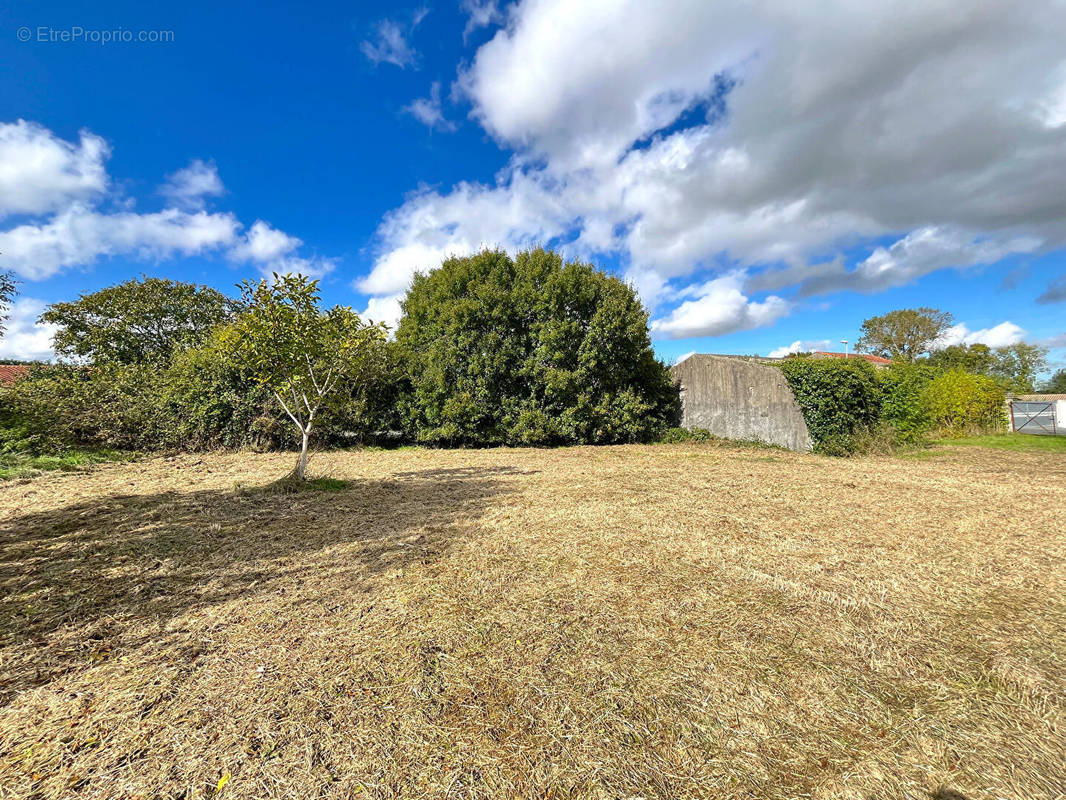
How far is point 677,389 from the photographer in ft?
51.1

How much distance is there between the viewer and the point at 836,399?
36.7 feet

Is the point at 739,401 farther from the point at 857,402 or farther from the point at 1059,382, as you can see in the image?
the point at 1059,382

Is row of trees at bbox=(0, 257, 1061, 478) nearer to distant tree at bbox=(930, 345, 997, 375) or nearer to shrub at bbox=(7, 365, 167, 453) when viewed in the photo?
shrub at bbox=(7, 365, 167, 453)

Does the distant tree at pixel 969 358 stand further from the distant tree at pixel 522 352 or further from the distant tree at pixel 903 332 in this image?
the distant tree at pixel 522 352

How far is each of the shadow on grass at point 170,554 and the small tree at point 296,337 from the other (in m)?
1.75

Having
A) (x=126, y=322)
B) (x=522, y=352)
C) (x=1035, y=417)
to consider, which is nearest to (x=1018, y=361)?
(x=1035, y=417)

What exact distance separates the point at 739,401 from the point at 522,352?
703cm

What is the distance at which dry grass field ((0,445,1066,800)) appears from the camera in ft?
5.81

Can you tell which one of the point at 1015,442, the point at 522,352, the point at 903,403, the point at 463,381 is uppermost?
the point at 522,352

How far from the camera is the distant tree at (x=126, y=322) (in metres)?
21.9

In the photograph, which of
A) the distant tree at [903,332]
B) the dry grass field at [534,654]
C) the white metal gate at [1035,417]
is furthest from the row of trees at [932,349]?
the dry grass field at [534,654]

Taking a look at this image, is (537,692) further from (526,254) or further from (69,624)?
(526,254)

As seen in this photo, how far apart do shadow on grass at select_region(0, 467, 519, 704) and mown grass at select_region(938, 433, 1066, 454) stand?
14.3 metres

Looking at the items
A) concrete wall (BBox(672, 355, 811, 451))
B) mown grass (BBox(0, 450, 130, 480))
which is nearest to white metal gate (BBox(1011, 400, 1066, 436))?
concrete wall (BBox(672, 355, 811, 451))
